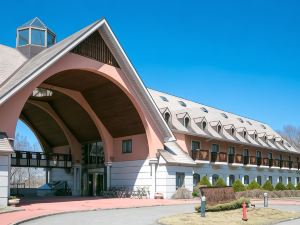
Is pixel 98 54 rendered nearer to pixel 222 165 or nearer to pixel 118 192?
pixel 118 192

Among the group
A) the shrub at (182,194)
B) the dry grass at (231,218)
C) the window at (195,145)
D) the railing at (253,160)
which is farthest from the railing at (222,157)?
the dry grass at (231,218)

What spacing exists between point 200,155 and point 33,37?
1887 cm

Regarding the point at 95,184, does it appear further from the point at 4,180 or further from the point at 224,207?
the point at 224,207

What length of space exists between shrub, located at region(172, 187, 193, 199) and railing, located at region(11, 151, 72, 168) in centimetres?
1187

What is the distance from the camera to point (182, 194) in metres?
34.3

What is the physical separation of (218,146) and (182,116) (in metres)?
6.41


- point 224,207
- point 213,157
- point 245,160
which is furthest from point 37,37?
point 245,160

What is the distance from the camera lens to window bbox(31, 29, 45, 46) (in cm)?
3544

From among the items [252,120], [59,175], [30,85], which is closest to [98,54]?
[30,85]

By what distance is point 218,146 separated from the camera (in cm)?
4578

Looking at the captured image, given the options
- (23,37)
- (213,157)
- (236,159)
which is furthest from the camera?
(236,159)

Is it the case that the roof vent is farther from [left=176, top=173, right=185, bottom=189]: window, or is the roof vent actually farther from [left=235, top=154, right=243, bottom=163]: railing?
[left=235, top=154, right=243, bottom=163]: railing

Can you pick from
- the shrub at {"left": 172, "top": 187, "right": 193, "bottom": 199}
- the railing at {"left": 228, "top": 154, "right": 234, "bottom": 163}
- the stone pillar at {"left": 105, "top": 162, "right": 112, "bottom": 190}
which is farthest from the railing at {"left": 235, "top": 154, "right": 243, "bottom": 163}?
the stone pillar at {"left": 105, "top": 162, "right": 112, "bottom": 190}

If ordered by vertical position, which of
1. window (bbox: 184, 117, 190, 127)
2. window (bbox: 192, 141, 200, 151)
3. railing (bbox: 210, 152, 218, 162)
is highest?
window (bbox: 184, 117, 190, 127)
